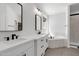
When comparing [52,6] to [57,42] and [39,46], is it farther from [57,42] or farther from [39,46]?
[39,46]

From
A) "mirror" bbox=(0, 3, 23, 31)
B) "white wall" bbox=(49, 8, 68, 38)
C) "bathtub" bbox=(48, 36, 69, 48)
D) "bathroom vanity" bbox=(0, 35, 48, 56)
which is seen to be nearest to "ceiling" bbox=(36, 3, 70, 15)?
"white wall" bbox=(49, 8, 68, 38)

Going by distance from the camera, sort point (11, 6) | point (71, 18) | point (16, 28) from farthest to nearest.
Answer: point (71, 18)
point (16, 28)
point (11, 6)

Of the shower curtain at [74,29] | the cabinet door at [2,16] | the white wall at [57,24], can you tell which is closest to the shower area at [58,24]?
the white wall at [57,24]

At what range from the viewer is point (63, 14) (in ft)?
18.8

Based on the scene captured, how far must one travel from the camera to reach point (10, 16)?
6.61ft

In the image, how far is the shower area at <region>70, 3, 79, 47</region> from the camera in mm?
5148

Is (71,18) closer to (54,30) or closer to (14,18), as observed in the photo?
(54,30)

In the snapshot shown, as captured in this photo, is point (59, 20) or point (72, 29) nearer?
point (72, 29)

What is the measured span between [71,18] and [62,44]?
51.1 inches

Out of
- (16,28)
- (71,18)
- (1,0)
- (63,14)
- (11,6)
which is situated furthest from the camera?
(63,14)

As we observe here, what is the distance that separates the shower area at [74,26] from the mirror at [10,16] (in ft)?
11.2

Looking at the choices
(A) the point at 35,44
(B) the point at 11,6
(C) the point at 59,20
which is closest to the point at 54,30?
(C) the point at 59,20

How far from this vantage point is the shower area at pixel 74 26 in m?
5.15

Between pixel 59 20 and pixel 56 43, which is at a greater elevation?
pixel 59 20
